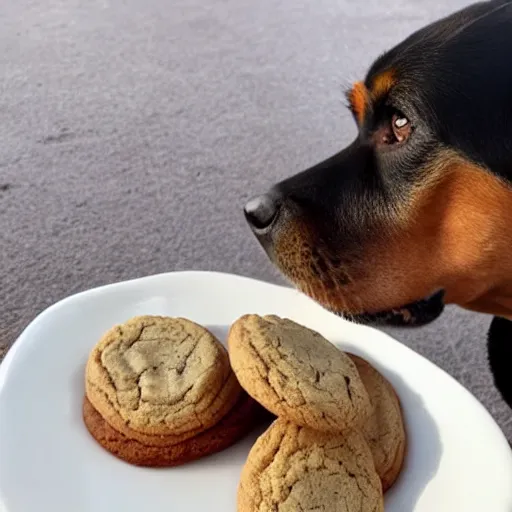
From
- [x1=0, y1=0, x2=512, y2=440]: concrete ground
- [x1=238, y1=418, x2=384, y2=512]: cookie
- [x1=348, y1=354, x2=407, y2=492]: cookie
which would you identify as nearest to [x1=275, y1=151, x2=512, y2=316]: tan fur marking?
[x1=348, y1=354, x2=407, y2=492]: cookie

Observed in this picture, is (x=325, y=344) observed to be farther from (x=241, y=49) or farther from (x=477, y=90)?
(x=241, y=49)

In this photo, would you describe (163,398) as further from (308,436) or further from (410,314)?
(410,314)

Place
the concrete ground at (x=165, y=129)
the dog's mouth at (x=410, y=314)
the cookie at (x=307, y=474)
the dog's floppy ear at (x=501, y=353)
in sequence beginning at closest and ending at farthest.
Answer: the cookie at (x=307, y=474), the dog's mouth at (x=410, y=314), the dog's floppy ear at (x=501, y=353), the concrete ground at (x=165, y=129)

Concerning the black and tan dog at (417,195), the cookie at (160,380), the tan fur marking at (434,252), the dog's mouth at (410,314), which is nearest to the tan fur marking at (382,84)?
the black and tan dog at (417,195)

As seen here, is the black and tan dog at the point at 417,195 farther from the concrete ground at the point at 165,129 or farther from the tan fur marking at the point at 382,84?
the concrete ground at the point at 165,129

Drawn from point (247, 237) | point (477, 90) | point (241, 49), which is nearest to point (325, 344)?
point (477, 90)

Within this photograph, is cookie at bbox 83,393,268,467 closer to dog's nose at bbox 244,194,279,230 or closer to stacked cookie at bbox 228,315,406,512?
stacked cookie at bbox 228,315,406,512

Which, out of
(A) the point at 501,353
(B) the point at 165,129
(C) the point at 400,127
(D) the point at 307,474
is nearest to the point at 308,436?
(D) the point at 307,474
